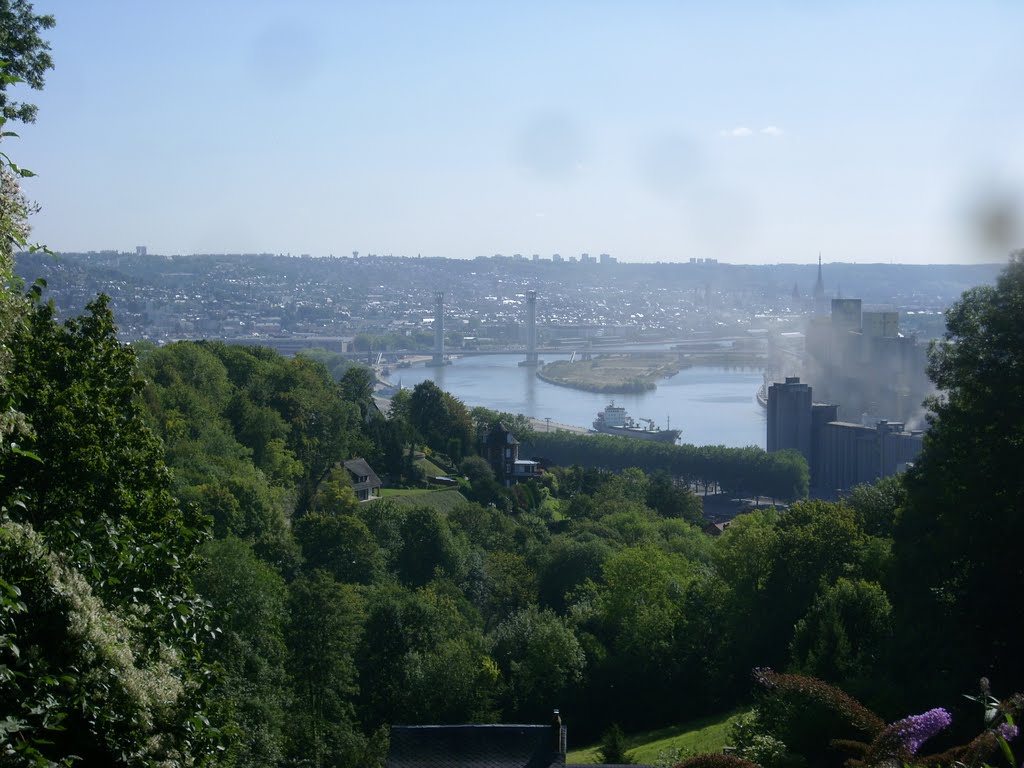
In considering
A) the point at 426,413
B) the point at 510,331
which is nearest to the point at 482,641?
the point at 426,413

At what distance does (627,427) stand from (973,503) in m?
29.3

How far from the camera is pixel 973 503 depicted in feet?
15.6

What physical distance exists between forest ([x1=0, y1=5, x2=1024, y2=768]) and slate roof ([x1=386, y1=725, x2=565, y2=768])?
1.70 feet

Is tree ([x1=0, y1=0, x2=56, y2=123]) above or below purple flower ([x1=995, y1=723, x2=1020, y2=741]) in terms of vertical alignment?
above

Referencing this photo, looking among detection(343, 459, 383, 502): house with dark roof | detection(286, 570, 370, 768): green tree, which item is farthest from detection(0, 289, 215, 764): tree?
detection(343, 459, 383, 502): house with dark roof

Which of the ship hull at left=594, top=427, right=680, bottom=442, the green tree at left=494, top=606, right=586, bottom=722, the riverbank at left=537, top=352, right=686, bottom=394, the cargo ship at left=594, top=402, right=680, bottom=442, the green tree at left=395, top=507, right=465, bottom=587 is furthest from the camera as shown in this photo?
the riverbank at left=537, top=352, right=686, bottom=394

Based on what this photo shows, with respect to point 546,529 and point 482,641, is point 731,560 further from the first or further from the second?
point 546,529

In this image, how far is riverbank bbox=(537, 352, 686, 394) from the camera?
48.4 m

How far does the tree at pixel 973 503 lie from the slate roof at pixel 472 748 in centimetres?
171

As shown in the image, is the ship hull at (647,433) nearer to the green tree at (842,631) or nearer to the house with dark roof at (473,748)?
the green tree at (842,631)

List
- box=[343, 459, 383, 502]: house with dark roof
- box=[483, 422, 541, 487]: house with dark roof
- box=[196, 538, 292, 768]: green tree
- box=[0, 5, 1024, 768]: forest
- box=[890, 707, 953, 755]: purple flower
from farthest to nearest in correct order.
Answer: box=[483, 422, 541, 487]: house with dark roof, box=[343, 459, 383, 502]: house with dark roof, box=[196, 538, 292, 768]: green tree, box=[0, 5, 1024, 768]: forest, box=[890, 707, 953, 755]: purple flower

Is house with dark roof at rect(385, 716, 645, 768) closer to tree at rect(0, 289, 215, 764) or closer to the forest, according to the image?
the forest

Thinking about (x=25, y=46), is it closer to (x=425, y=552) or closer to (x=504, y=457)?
(x=425, y=552)

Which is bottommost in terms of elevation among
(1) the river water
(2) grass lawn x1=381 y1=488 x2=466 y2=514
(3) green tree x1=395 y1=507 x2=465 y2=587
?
(1) the river water
